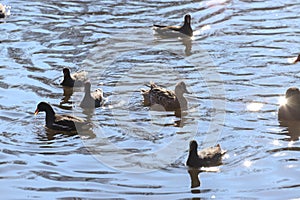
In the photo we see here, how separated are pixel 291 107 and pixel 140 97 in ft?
10.7

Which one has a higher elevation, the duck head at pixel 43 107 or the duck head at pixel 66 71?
the duck head at pixel 66 71

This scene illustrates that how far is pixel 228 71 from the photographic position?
687 inches

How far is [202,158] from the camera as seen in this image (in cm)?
1271

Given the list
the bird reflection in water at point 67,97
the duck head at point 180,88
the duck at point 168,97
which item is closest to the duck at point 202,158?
the duck at point 168,97

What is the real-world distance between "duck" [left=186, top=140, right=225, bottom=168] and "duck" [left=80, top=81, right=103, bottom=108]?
11.3 feet

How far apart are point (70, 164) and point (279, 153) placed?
3.48 meters

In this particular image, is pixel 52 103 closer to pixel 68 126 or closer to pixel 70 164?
pixel 68 126

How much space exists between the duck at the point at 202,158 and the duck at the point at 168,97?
2889mm

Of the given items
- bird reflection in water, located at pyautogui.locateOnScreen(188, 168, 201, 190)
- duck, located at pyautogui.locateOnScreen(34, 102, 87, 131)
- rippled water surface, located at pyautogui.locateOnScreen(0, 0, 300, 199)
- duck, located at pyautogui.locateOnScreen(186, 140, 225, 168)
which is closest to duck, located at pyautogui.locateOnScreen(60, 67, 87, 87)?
rippled water surface, located at pyautogui.locateOnScreen(0, 0, 300, 199)

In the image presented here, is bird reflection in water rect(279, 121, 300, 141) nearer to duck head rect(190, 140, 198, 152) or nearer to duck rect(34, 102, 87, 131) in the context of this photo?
duck head rect(190, 140, 198, 152)

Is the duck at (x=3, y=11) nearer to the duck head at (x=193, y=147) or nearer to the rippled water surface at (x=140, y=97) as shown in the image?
the rippled water surface at (x=140, y=97)

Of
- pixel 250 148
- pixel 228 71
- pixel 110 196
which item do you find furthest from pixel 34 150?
pixel 228 71

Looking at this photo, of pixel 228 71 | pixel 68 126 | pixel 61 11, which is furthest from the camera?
pixel 61 11

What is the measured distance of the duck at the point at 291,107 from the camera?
48.3 ft
